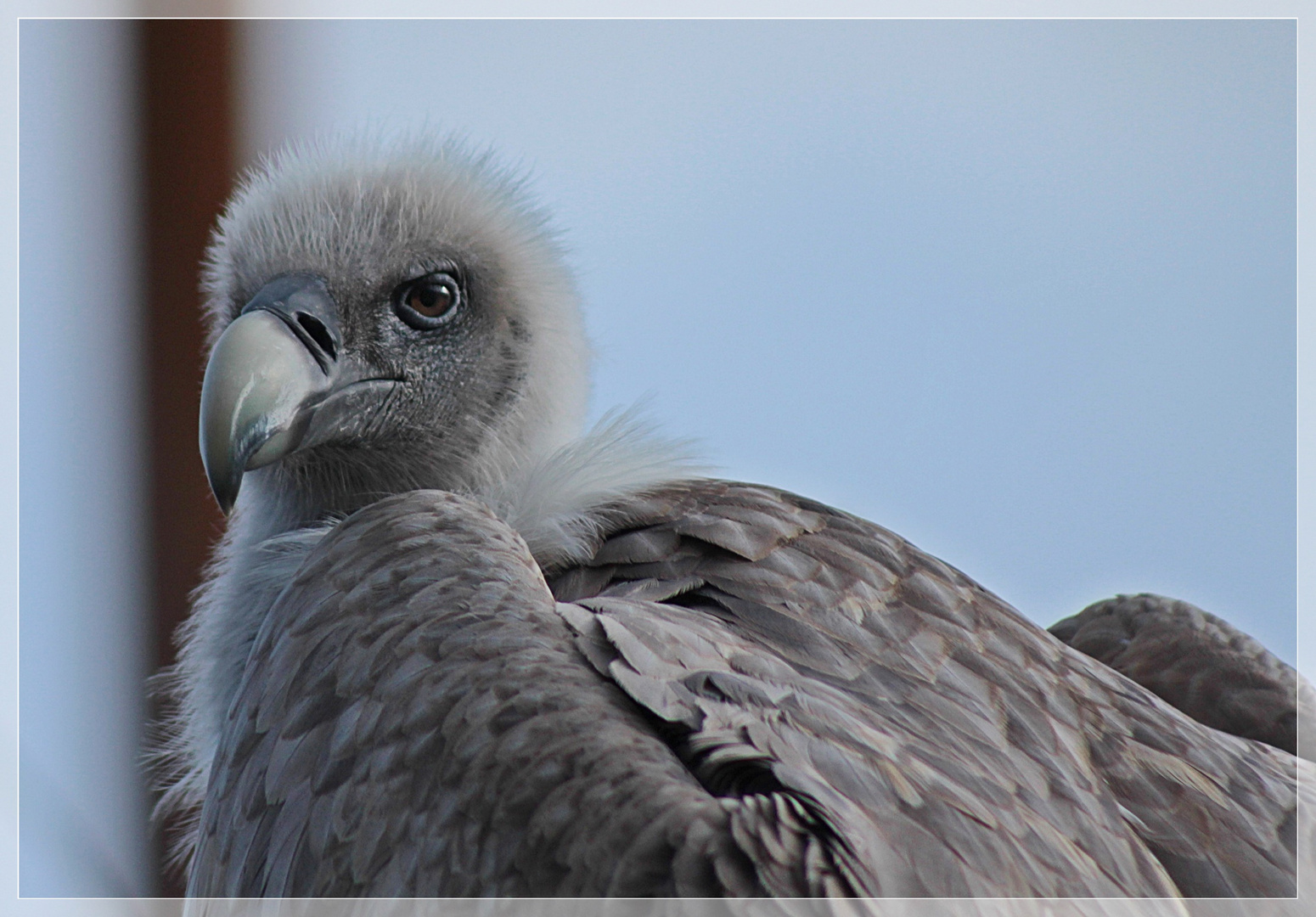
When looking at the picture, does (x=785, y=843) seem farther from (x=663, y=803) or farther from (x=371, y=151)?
(x=371, y=151)

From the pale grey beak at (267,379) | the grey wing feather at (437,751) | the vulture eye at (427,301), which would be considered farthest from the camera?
the vulture eye at (427,301)

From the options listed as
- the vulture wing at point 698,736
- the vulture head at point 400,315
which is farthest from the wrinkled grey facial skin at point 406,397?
the vulture wing at point 698,736

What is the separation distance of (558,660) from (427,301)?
0.56 m

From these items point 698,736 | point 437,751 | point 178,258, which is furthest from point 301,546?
point 698,736

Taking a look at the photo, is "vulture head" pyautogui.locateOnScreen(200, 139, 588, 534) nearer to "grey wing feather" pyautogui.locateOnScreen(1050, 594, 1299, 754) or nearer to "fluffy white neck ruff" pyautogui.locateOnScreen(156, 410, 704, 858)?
"fluffy white neck ruff" pyautogui.locateOnScreen(156, 410, 704, 858)

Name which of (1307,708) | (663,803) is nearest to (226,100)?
(663,803)

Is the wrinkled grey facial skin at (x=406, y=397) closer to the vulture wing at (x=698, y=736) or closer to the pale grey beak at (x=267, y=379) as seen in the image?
the pale grey beak at (x=267, y=379)

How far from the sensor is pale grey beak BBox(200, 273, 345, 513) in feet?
3.13

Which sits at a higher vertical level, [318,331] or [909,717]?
[318,331]

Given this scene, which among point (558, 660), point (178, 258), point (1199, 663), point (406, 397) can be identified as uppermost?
point (178, 258)

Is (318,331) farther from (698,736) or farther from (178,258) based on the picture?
(698,736)

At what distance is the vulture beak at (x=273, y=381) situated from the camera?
0.96 m

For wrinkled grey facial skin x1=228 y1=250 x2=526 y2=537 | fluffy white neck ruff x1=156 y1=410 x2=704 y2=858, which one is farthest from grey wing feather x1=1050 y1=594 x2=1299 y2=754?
wrinkled grey facial skin x1=228 y1=250 x2=526 y2=537

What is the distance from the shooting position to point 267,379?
1.00m
